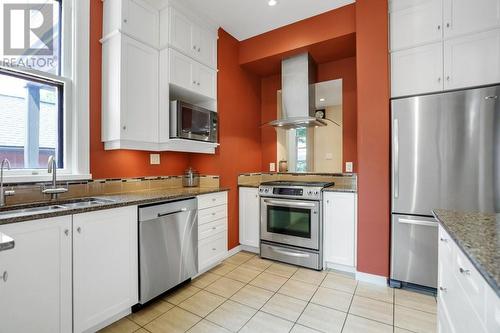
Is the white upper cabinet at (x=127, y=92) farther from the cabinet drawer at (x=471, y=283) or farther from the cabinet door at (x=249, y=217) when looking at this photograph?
the cabinet drawer at (x=471, y=283)

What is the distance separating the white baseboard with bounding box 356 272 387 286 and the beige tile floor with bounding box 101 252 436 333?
6cm

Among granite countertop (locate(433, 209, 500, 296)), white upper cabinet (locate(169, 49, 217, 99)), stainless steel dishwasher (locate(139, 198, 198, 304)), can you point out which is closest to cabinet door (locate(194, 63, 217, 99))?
white upper cabinet (locate(169, 49, 217, 99))

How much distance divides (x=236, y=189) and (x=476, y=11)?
2.95 m

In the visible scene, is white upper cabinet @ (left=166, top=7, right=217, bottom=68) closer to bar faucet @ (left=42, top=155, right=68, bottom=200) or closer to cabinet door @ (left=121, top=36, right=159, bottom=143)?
cabinet door @ (left=121, top=36, right=159, bottom=143)

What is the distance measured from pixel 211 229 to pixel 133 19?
222cm

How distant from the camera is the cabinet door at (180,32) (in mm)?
2443

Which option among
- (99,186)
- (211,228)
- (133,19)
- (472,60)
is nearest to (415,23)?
(472,60)

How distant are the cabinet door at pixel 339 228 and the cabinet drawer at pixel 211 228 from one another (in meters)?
1.19

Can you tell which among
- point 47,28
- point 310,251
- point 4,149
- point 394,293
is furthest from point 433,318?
point 47,28

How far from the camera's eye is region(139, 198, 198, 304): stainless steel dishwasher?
194 cm

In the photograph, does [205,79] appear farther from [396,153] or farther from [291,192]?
[396,153]

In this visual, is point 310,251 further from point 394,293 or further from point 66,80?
point 66,80

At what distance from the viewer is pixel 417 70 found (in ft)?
7.47

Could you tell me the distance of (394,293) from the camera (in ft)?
7.33
